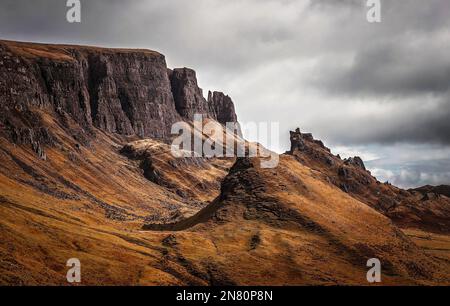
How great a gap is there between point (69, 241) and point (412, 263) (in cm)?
7454

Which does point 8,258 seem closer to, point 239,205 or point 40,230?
point 40,230

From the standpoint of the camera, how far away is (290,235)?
338ft

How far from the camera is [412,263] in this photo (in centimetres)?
9969

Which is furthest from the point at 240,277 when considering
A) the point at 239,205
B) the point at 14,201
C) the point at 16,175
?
the point at 16,175

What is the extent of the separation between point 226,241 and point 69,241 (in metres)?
33.3

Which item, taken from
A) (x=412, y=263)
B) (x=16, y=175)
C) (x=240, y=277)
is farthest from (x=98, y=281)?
(x=16, y=175)

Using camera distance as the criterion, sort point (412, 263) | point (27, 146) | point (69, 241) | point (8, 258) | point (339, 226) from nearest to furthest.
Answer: point (8, 258)
point (69, 241)
point (412, 263)
point (339, 226)
point (27, 146)

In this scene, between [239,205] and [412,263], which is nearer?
[412,263]
